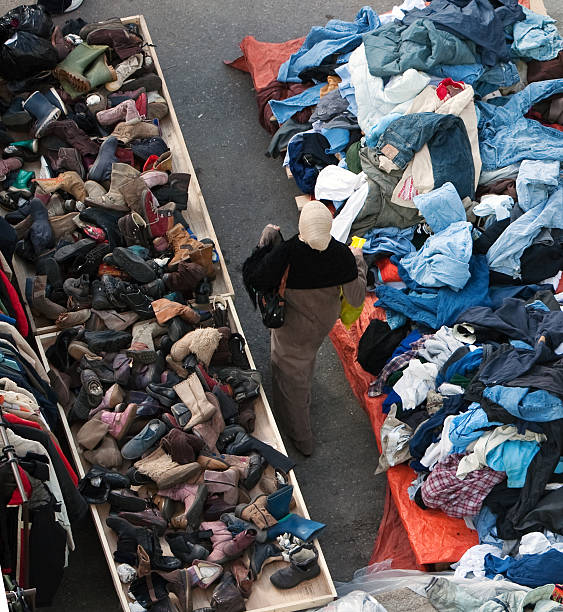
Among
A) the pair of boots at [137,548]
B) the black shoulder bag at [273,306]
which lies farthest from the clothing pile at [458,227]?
the pair of boots at [137,548]

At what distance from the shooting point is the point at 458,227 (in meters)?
5.62

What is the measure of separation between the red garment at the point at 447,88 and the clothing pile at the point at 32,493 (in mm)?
3210

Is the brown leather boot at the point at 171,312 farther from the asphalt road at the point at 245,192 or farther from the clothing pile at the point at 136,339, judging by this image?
the asphalt road at the point at 245,192

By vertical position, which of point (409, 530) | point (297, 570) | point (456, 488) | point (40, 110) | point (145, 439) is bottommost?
point (409, 530)

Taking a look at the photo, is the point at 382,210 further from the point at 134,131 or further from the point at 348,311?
the point at 134,131

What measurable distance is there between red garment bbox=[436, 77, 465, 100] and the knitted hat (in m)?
2.04

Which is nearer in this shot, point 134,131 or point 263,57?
point 134,131

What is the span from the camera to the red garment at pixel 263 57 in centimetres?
710

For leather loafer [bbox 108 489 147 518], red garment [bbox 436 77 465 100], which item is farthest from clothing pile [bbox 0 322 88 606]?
red garment [bbox 436 77 465 100]

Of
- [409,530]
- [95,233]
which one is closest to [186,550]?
[409,530]

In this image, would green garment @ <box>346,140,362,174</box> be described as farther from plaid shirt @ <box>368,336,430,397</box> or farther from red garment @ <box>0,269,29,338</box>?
red garment @ <box>0,269,29,338</box>

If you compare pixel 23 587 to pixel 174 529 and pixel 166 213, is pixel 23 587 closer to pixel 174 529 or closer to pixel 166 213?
pixel 174 529

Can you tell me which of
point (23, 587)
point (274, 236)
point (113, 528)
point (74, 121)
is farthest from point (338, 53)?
point (23, 587)

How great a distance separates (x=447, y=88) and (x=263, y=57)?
166 centimetres
